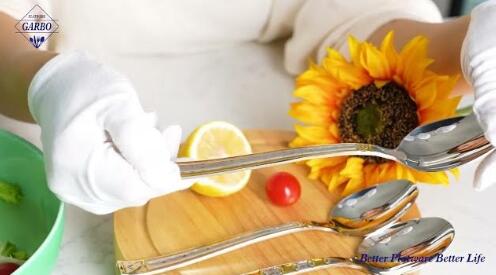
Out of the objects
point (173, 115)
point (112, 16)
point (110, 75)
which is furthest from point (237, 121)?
point (110, 75)

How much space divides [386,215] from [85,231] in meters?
0.27

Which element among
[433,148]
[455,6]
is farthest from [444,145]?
[455,6]

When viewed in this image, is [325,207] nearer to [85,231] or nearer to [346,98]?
[346,98]

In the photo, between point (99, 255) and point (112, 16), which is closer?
point (99, 255)

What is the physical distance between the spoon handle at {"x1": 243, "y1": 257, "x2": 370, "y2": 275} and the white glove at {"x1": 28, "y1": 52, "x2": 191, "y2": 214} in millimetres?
124

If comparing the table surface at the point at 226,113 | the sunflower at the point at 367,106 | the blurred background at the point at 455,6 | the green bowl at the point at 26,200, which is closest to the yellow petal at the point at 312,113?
the sunflower at the point at 367,106

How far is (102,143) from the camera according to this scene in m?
0.43

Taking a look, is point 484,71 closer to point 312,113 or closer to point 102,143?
point 312,113

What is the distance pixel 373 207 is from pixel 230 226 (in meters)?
0.13

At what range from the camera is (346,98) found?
0.60 meters

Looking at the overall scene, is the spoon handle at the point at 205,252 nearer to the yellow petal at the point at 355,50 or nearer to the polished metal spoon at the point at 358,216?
the polished metal spoon at the point at 358,216

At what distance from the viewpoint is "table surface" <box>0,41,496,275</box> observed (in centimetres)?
56

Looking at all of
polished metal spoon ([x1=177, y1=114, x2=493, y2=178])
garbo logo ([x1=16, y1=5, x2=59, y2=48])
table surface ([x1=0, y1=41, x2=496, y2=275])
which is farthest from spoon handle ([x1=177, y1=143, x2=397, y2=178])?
garbo logo ([x1=16, y1=5, x2=59, y2=48])

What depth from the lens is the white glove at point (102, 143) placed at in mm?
416
